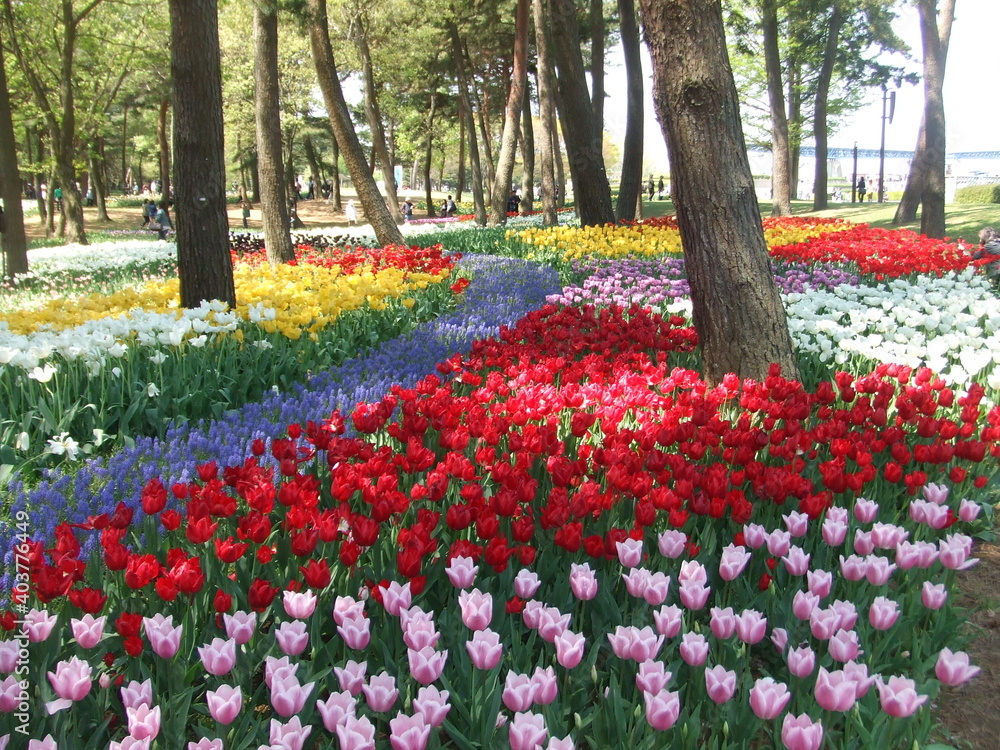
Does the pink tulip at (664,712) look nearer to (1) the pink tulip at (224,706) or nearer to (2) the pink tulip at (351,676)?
(2) the pink tulip at (351,676)

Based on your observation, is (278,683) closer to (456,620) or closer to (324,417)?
(456,620)

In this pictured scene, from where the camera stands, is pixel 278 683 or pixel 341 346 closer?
pixel 278 683

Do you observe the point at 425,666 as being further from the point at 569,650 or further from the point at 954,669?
the point at 954,669

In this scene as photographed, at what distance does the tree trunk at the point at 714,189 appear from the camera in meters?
4.16

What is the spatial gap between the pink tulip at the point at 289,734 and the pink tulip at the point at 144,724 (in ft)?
0.70

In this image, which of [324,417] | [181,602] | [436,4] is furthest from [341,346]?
[436,4]

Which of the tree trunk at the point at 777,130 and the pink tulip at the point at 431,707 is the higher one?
the tree trunk at the point at 777,130

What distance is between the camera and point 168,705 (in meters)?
1.69

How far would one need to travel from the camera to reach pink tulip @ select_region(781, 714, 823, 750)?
1.41 m

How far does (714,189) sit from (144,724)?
Answer: 3850mm

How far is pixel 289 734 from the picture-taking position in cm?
139

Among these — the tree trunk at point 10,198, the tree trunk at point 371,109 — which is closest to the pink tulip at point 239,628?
the tree trunk at point 10,198

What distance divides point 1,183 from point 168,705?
1222cm

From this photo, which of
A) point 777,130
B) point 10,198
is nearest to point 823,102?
point 777,130
